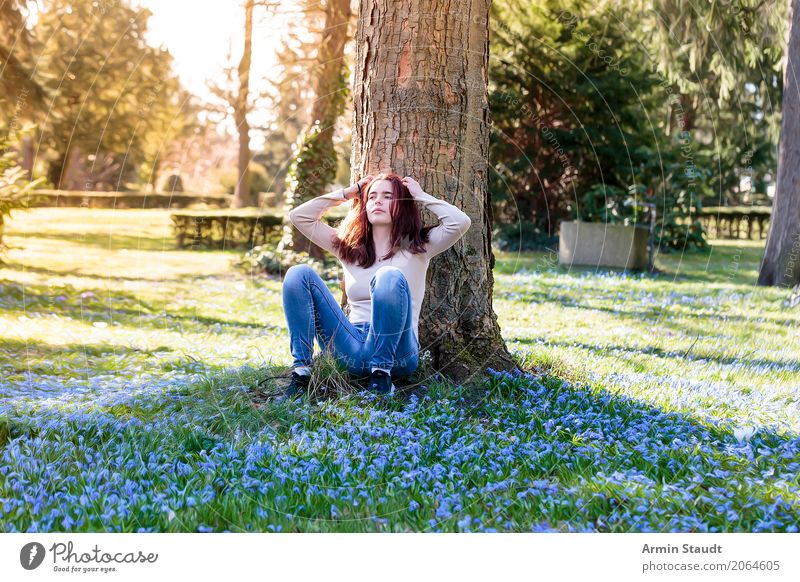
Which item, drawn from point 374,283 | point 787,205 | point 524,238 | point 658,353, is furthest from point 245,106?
point 374,283

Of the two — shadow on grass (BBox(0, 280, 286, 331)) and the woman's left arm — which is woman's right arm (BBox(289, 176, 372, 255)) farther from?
shadow on grass (BBox(0, 280, 286, 331))

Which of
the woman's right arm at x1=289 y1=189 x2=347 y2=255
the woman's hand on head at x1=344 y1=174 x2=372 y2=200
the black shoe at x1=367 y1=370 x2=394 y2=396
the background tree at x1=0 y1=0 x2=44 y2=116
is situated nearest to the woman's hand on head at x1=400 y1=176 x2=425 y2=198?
the woman's hand on head at x1=344 y1=174 x2=372 y2=200

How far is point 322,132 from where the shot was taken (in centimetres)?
1167

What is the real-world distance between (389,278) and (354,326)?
494 millimetres

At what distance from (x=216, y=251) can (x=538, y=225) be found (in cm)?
666

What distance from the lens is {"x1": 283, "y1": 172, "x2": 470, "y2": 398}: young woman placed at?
3959mm

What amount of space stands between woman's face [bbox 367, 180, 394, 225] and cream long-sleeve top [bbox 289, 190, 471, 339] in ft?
0.51

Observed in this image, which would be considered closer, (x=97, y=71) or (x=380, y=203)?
(x=380, y=203)

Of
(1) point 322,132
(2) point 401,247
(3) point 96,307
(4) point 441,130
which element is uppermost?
(1) point 322,132

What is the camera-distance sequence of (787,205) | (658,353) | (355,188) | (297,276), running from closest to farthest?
(297,276), (355,188), (658,353), (787,205)

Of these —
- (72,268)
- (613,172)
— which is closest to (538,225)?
(613,172)

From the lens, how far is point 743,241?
65.6 feet

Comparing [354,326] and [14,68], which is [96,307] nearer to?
[14,68]

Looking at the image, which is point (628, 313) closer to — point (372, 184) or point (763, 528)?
point (372, 184)
